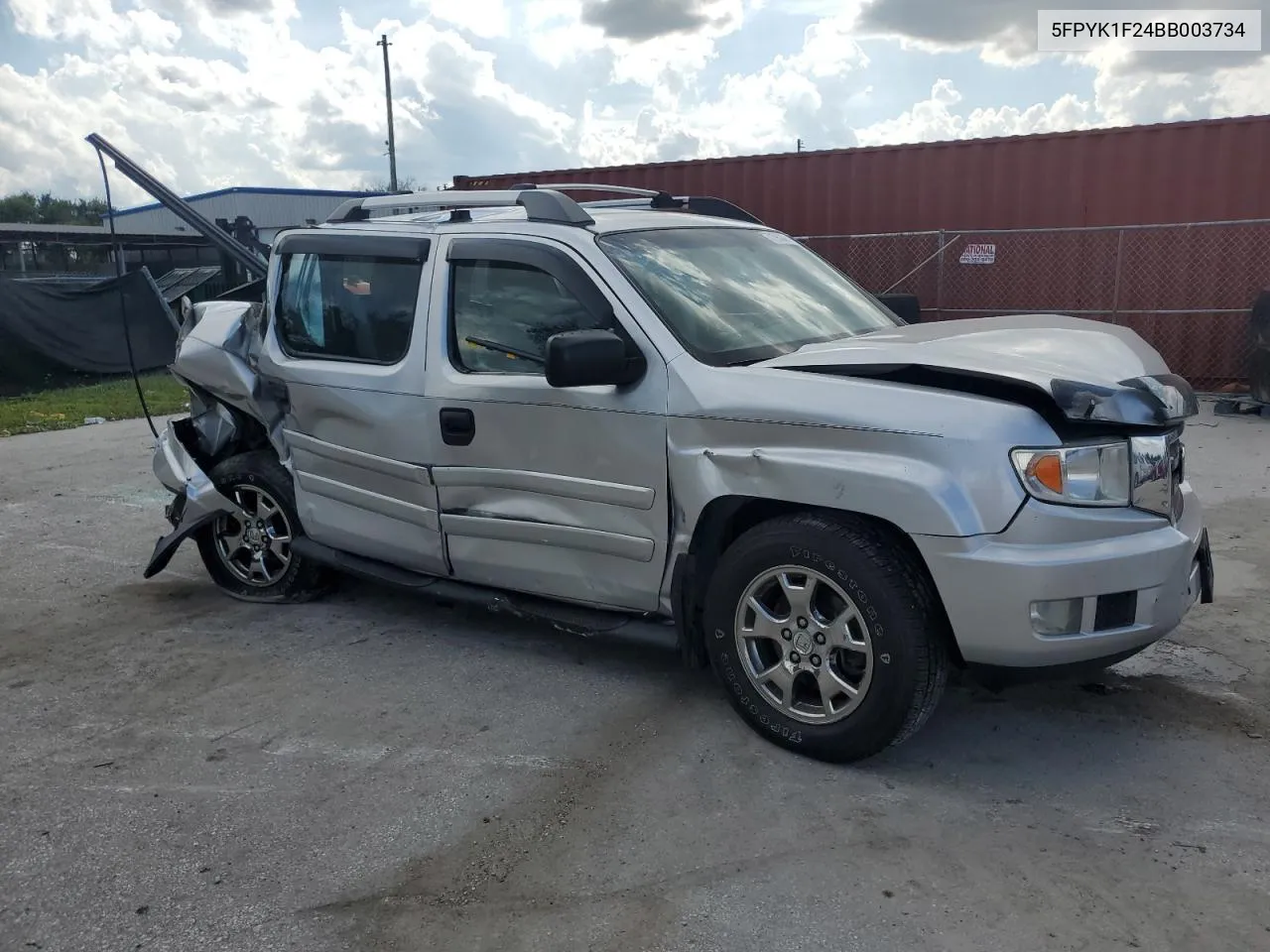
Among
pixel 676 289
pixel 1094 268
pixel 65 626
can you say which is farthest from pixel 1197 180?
pixel 65 626

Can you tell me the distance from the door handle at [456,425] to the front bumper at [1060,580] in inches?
71.7

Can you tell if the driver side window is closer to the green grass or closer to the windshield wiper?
the windshield wiper

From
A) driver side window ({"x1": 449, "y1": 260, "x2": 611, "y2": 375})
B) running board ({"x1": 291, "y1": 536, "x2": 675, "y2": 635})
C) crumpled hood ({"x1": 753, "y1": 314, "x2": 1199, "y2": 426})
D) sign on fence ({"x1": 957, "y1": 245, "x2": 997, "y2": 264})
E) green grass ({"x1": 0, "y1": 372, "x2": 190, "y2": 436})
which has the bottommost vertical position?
running board ({"x1": 291, "y1": 536, "x2": 675, "y2": 635})

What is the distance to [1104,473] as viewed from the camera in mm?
3100

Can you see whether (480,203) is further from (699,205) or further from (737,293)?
(737,293)

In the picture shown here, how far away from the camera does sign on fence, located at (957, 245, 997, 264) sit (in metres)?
12.6

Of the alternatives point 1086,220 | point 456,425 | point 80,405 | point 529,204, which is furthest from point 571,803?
point 80,405

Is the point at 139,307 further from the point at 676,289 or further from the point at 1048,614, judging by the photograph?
the point at 1048,614

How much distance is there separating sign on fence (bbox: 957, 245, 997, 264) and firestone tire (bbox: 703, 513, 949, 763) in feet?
33.6

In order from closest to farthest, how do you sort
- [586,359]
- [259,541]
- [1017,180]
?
1. [586,359]
2. [259,541]
3. [1017,180]

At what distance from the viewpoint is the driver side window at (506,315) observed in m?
3.98

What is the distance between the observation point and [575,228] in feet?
13.3

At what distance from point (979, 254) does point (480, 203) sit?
9280 mm

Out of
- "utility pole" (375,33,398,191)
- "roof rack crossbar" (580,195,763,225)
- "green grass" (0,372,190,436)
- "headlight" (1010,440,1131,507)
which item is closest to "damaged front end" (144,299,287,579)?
"roof rack crossbar" (580,195,763,225)
